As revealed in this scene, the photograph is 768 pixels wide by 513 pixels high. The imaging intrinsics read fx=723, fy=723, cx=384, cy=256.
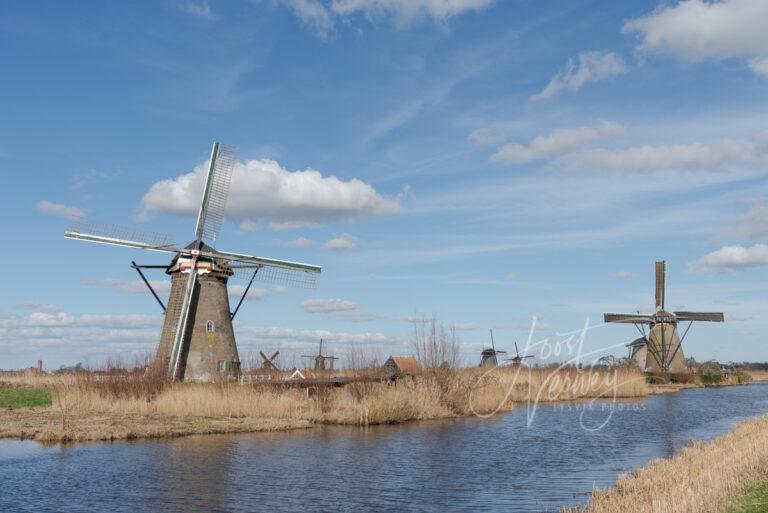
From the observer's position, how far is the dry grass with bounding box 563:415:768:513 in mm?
8672

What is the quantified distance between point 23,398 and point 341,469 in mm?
20063

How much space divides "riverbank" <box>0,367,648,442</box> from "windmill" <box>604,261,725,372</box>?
106 feet

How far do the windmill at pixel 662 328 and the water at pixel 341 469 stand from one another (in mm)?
35290

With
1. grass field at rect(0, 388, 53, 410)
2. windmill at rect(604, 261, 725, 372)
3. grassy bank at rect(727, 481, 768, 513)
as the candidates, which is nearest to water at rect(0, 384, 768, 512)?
grassy bank at rect(727, 481, 768, 513)

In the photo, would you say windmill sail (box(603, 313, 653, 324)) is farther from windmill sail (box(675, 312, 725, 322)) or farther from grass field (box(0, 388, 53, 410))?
grass field (box(0, 388, 53, 410))

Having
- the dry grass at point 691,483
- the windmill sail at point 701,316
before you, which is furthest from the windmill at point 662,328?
the dry grass at point 691,483

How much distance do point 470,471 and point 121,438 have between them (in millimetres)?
9258

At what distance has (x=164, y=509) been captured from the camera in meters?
11.2

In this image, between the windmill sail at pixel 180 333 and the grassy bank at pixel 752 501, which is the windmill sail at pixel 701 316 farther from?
the grassy bank at pixel 752 501

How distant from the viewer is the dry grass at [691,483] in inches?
341

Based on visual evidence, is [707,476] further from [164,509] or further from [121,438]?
[121,438]

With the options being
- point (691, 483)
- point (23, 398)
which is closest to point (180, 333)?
point (23, 398)

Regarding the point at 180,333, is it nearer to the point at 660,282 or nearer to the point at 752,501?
the point at 752,501

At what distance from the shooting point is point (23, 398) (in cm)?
2950
